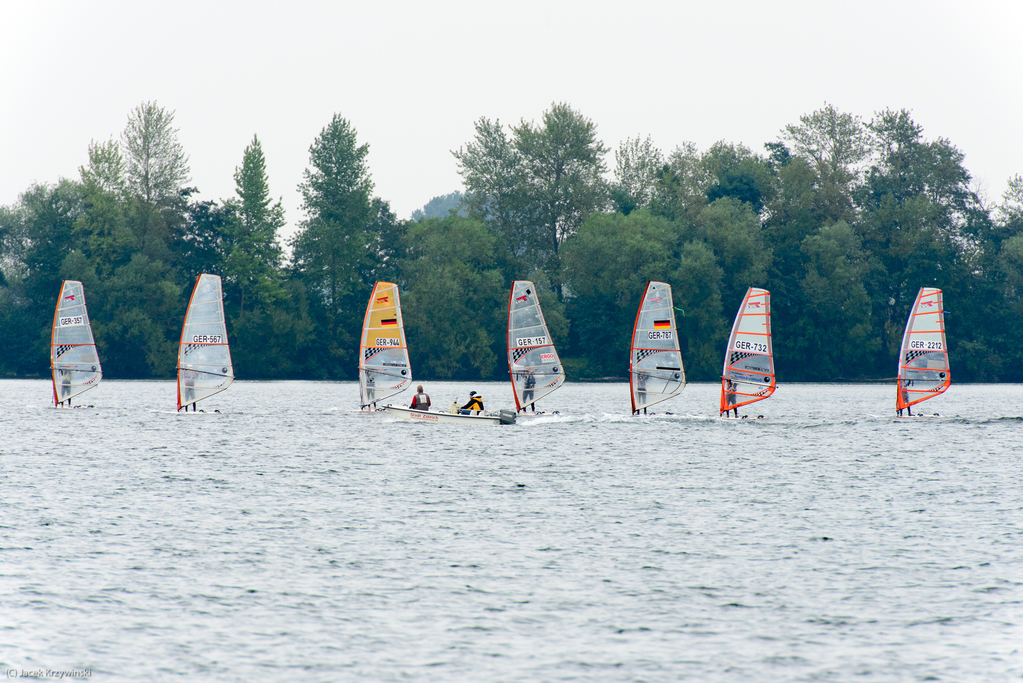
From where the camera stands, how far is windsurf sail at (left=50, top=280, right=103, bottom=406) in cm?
5497

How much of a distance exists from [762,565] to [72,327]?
151ft

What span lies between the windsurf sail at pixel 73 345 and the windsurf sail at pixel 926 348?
42.9 m

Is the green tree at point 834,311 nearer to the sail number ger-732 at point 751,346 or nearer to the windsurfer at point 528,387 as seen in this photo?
the sail number ger-732 at point 751,346

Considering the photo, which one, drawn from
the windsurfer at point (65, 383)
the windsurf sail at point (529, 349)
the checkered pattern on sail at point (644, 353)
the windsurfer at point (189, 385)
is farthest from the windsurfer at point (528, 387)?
the windsurfer at point (65, 383)

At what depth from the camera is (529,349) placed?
5003 centimetres

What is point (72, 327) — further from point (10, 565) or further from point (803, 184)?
point (803, 184)

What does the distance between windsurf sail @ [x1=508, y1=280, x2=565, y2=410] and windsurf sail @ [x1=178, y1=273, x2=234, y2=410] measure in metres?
14.0

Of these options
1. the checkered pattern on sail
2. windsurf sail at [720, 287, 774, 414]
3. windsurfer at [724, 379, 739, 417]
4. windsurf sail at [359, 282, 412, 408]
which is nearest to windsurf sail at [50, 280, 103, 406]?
windsurf sail at [359, 282, 412, 408]

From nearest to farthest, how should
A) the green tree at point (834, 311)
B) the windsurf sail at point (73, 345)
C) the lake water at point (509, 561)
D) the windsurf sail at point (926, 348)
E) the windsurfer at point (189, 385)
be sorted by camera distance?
the lake water at point (509, 561), the windsurf sail at point (926, 348), the windsurfer at point (189, 385), the windsurf sail at point (73, 345), the green tree at point (834, 311)

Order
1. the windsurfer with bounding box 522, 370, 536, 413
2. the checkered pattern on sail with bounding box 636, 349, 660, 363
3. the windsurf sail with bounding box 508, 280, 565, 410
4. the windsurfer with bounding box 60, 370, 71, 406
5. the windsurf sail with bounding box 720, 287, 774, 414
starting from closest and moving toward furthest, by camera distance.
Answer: the windsurf sail with bounding box 720, 287, 774, 414 < the windsurf sail with bounding box 508, 280, 565, 410 < the checkered pattern on sail with bounding box 636, 349, 660, 363 < the windsurfer with bounding box 522, 370, 536, 413 < the windsurfer with bounding box 60, 370, 71, 406

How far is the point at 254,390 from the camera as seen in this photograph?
9019cm

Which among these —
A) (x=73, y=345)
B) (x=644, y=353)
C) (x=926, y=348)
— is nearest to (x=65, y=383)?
(x=73, y=345)

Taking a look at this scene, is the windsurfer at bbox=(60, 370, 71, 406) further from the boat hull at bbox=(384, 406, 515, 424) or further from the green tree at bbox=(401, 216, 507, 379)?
the green tree at bbox=(401, 216, 507, 379)

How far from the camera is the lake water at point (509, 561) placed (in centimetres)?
1432
